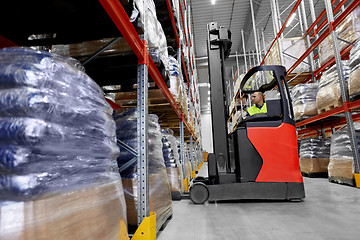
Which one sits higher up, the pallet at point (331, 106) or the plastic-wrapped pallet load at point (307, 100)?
the plastic-wrapped pallet load at point (307, 100)

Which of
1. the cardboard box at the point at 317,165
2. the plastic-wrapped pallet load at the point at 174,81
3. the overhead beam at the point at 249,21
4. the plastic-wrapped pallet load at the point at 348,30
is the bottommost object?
the cardboard box at the point at 317,165

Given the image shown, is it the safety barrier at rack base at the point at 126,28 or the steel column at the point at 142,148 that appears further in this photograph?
the steel column at the point at 142,148

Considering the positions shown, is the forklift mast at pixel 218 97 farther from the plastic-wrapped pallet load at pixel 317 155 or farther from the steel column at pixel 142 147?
the plastic-wrapped pallet load at pixel 317 155

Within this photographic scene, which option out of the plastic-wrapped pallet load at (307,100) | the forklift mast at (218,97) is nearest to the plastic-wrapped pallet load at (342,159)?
the plastic-wrapped pallet load at (307,100)

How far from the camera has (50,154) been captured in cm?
89

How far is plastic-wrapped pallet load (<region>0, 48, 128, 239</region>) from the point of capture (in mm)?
750

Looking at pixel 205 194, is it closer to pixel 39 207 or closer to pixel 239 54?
pixel 39 207

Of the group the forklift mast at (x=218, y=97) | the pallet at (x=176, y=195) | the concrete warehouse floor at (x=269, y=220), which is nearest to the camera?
the concrete warehouse floor at (x=269, y=220)

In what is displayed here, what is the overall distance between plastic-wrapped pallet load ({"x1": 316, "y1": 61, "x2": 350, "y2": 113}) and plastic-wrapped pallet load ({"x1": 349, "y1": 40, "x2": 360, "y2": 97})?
40 centimetres

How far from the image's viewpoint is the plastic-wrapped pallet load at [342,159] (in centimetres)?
432

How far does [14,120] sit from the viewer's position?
32.2 inches

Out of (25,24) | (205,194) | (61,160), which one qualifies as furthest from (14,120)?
(205,194)

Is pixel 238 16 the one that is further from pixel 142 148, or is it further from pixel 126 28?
pixel 142 148

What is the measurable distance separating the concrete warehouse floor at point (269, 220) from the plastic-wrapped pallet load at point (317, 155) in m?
2.61
